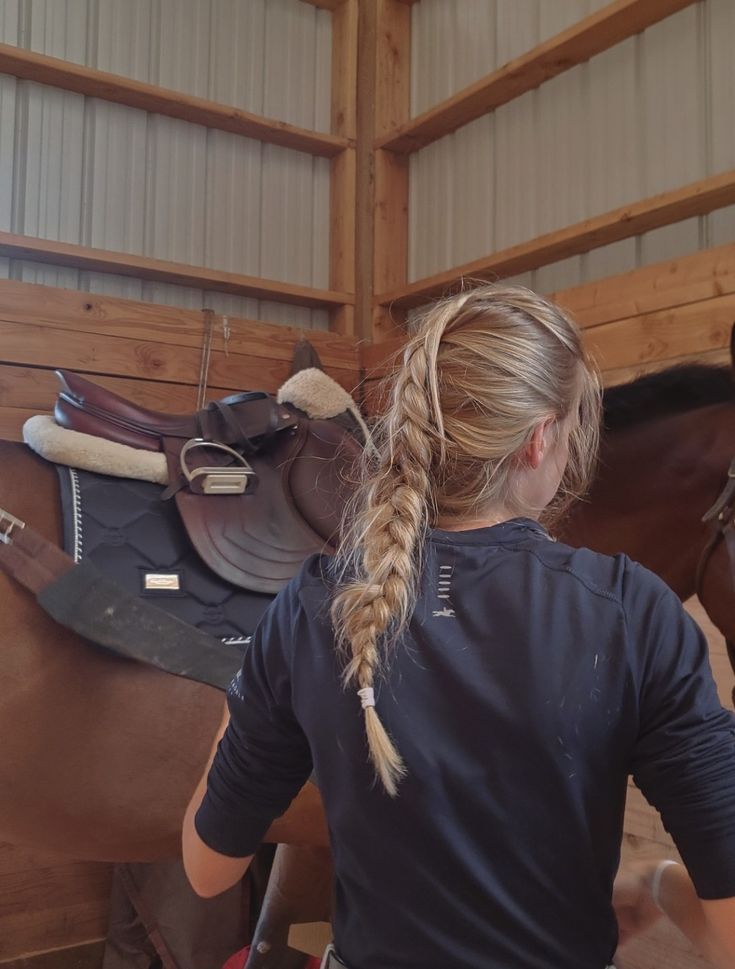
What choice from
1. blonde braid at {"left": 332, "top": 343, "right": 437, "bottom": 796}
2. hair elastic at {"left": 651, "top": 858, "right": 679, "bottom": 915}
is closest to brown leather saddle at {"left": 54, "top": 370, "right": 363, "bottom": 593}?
blonde braid at {"left": 332, "top": 343, "right": 437, "bottom": 796}

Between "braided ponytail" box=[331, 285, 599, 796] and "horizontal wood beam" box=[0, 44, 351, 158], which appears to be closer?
"braided ponytail" box=[331, 285, 599, 796]

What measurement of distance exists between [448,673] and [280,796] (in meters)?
0.22

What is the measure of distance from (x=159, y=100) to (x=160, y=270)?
0.60m

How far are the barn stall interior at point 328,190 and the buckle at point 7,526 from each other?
4.03 ft

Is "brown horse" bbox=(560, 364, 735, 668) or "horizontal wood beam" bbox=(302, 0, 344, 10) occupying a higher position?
"horizontal wood beam" bbox=(302, 0, 344, 10)

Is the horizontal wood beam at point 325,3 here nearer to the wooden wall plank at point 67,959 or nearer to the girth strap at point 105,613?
the girth strap at point 105,613

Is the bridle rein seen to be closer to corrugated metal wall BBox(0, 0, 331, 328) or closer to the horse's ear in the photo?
the horse's ear

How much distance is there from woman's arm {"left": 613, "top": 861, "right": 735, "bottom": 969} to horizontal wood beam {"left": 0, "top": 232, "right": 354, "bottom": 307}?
2.42 metres

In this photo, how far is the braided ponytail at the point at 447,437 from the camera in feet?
1.90

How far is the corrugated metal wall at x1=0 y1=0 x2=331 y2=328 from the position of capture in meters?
2.66

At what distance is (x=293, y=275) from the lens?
317cm

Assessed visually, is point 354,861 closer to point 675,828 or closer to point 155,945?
point 675,828

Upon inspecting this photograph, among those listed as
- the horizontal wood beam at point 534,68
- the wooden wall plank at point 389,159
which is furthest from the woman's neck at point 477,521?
the wooden wall plank at point 389,159

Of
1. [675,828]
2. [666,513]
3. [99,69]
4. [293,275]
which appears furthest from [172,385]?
Result: [675,828]
